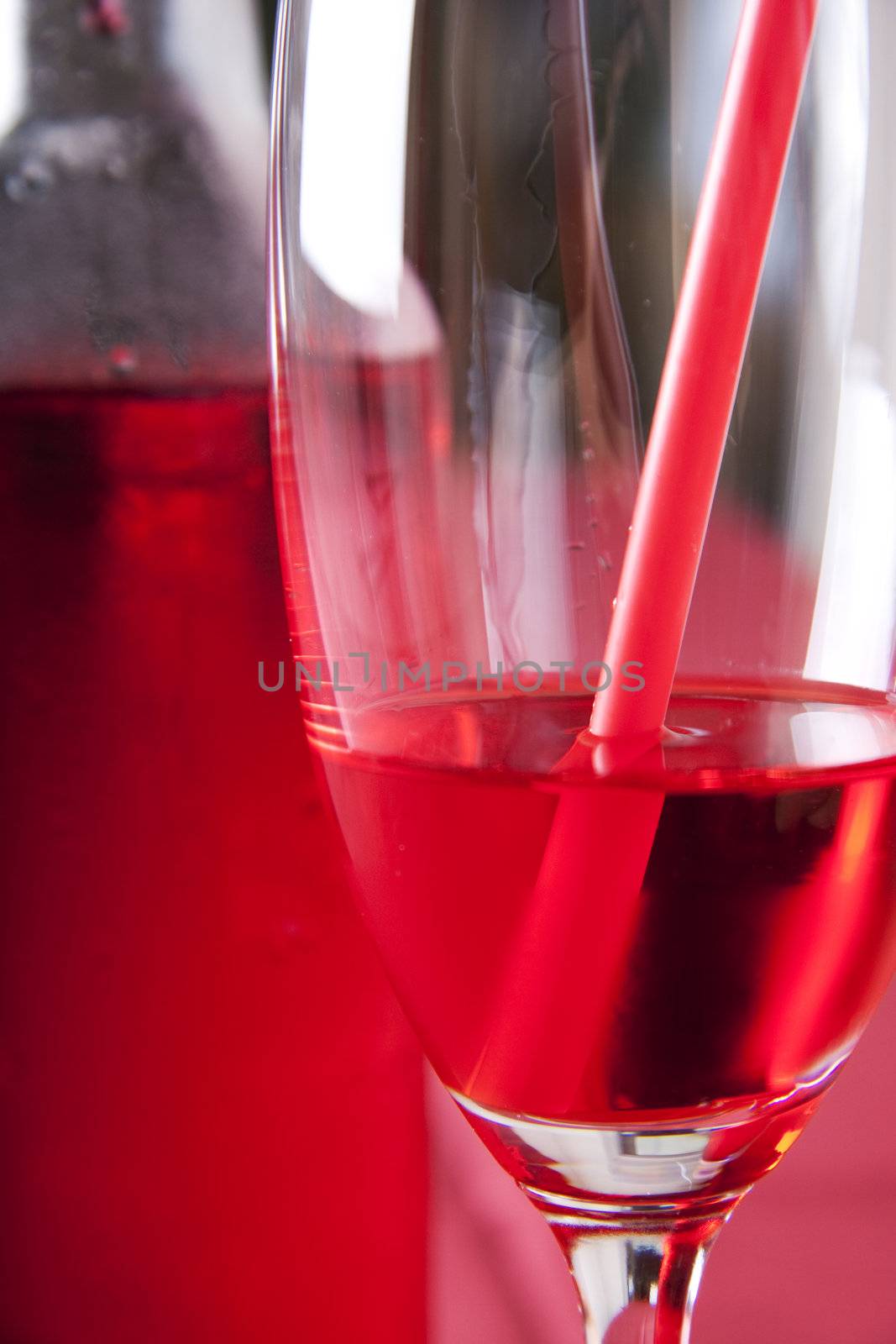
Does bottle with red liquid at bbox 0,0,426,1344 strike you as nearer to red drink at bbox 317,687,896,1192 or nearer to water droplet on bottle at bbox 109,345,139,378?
water droplet on bottle at bbox 109,345,139,378

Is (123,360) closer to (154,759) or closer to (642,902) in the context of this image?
(154,759)

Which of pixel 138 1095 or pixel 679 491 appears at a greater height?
pixel 679 491

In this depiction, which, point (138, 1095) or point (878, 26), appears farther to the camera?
point (138, 1095)

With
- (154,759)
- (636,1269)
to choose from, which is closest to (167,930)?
(154,759)

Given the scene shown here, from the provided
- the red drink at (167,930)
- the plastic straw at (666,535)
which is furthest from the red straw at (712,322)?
the red drink at (167,930)

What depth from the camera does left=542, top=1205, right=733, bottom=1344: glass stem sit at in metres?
0.25

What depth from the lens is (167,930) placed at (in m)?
0.36

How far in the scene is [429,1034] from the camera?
254mm

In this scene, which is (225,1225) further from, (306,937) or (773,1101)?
(773,1101)

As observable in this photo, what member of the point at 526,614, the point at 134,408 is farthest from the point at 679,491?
the point at 134,408

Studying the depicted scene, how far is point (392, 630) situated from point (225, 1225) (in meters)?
0.19

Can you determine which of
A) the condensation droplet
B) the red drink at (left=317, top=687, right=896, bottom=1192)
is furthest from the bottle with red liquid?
the red drink at (left=317, top=687, right=896, bottom=1192)

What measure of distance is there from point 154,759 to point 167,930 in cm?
4

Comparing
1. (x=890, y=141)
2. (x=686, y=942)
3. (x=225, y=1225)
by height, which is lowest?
(x=225, y=1225)
